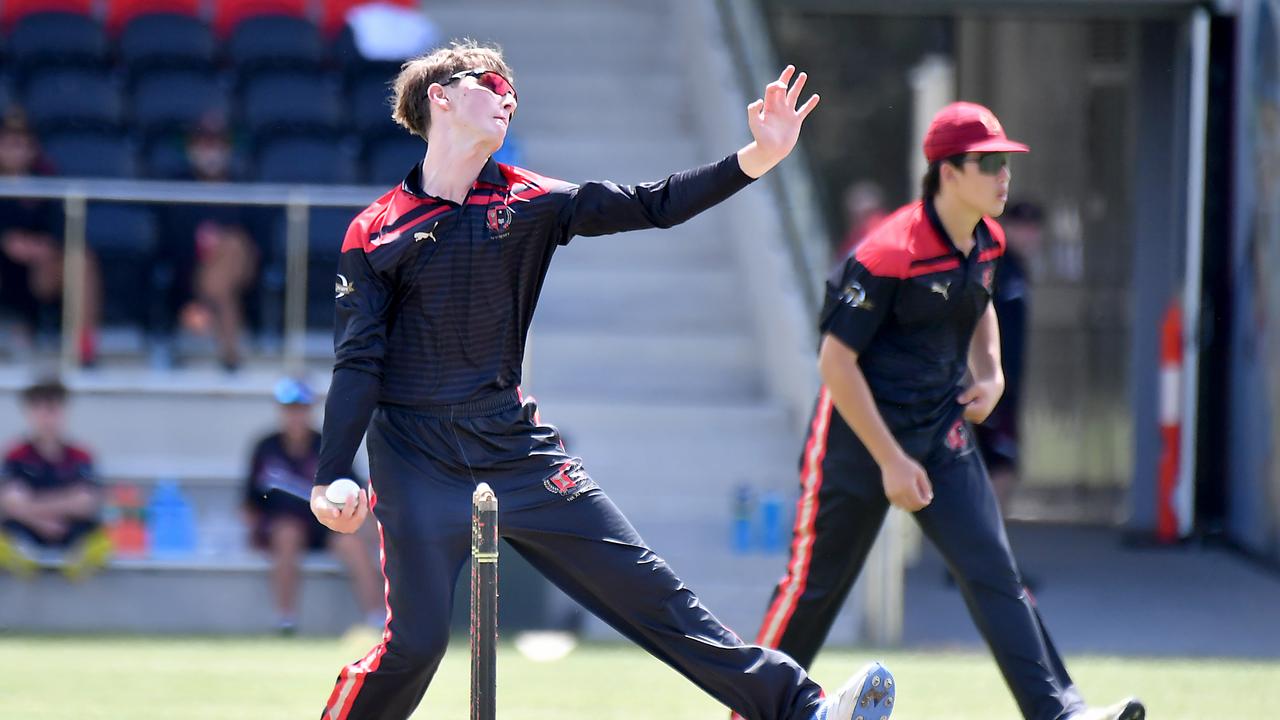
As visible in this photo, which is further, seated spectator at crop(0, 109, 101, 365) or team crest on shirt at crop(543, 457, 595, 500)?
seated spectator at crop(0, 109, 101, 365)

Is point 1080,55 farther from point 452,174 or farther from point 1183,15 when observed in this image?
point 452,174

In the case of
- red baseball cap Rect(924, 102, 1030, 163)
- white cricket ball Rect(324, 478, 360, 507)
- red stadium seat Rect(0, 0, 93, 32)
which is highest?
red stadium seat Rect(0, 0, 93, 32)

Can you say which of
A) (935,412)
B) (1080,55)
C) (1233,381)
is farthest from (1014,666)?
(1080,55)

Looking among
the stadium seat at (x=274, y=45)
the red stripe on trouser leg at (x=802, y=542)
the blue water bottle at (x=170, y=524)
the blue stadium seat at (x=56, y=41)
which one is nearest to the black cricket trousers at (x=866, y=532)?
the red stripe on trouser leg at (x=802, y=542)

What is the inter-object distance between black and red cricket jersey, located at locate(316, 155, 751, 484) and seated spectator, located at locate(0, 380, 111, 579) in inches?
220

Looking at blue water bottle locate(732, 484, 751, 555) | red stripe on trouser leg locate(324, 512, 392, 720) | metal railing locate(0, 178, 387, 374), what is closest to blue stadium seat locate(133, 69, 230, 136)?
metal railing locate(0, 178, 387, 374)

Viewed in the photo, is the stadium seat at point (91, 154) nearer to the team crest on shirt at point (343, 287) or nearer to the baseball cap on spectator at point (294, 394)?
the baseball cap on spectator at point (294, 394)

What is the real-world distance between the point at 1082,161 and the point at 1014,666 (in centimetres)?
908

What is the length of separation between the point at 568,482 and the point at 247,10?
976 centimetres

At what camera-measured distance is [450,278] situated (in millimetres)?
4715

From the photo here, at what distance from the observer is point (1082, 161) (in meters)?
13.8

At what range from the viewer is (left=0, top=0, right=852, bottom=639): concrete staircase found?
35.2ft

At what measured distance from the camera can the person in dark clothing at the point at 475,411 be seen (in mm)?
4637

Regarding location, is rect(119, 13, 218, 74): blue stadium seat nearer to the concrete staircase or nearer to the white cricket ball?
the concrete staircase
